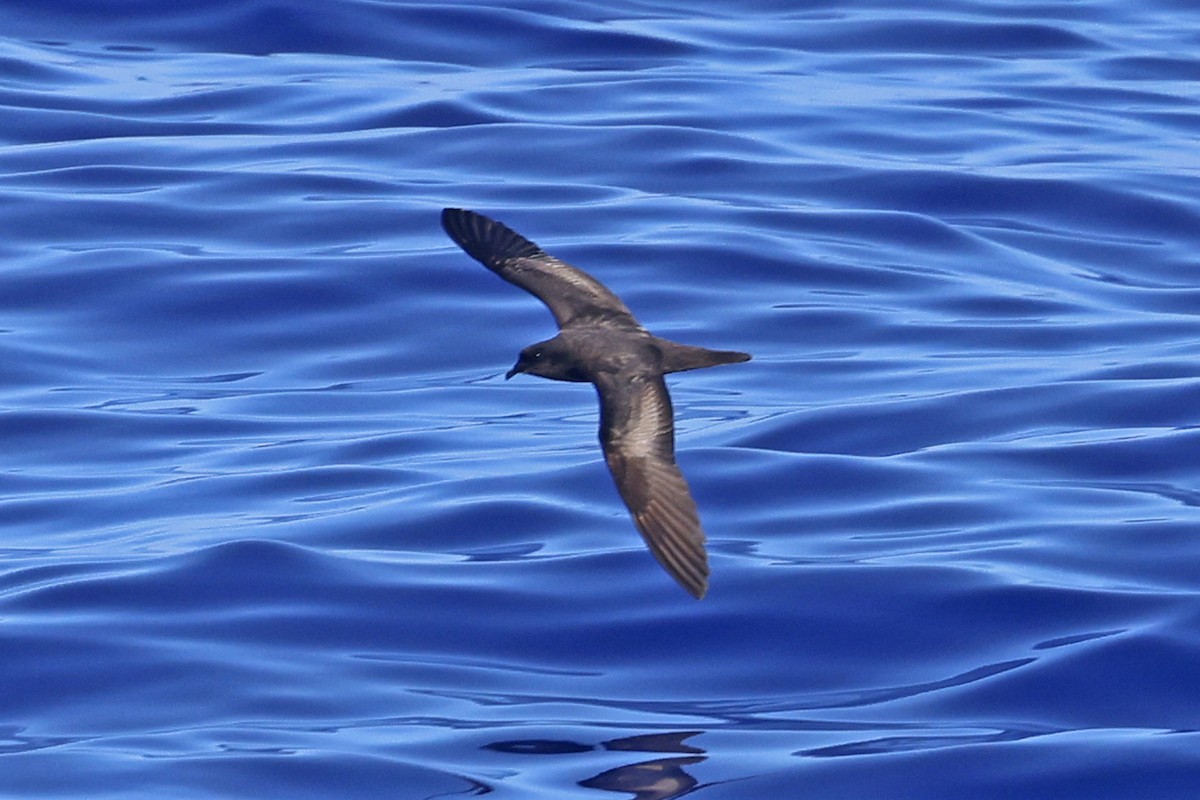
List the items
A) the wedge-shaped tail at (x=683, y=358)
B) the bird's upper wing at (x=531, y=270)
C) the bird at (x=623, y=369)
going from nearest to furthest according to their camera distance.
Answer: the bird at (x=623, y=369), the wedge-shaped tail at (x=683, y=358), the bird's upper wing at (x=531, y=270)

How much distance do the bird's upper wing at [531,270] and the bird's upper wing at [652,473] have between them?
0.83 metres

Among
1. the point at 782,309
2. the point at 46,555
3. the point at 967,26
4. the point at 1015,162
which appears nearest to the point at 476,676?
the point at 46,555

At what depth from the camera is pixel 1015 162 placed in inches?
571

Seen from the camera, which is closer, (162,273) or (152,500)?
(152,500)

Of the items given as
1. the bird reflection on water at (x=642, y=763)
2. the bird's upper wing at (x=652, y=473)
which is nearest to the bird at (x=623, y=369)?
the bird's upper wing at (x=652, y=473)

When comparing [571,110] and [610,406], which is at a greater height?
[571,110]

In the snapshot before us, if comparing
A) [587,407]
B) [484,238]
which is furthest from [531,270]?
[587,407]

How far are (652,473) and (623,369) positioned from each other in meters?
0.62

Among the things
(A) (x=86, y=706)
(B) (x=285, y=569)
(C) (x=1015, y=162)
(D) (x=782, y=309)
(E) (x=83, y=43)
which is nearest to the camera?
(A) (x=86, y=706)

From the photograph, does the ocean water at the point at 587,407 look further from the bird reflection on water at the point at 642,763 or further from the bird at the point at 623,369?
the bird at the point at 623,369

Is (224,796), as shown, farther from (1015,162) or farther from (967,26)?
(967,26)

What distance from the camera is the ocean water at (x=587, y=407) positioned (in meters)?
6.79

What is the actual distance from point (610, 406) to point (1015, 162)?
8018 mm

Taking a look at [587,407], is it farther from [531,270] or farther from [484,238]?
[484,238]
